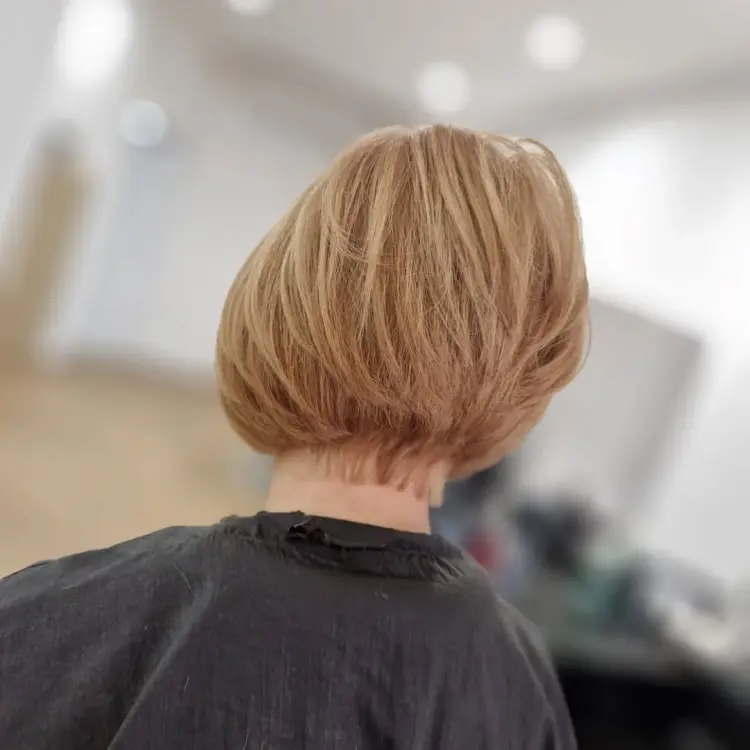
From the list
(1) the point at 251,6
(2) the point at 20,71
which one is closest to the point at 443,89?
(1) the point at 251,6

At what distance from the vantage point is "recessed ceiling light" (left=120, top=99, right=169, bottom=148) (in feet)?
7.16

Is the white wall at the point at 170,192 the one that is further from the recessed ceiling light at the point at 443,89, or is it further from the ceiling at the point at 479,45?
the recessed ceiling light at the point at 443,89

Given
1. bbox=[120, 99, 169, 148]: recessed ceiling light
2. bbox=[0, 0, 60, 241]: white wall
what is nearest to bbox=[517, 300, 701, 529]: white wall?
bbox=[0, 0, 60, 241]: white wall

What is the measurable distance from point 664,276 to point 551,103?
1.97 feet

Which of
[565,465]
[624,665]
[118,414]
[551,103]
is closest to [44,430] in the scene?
[118,414]

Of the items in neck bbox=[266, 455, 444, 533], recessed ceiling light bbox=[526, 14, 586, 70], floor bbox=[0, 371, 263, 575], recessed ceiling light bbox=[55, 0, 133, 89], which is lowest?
floor bbox=[0, 371, 263, 575]

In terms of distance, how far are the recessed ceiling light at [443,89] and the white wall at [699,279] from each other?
0.48 meters

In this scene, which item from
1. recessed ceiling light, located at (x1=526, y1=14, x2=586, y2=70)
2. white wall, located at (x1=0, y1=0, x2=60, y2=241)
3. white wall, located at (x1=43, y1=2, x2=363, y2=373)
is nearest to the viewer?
white wall, located at (x1=0, y1=0, x2=60, y2=241)

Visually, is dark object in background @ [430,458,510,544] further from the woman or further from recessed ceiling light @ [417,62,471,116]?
recessed ceiling light @ [417,62,471,116]

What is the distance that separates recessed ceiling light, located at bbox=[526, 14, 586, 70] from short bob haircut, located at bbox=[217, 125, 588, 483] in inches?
48.2

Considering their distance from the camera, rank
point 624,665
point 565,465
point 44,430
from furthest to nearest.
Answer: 1. point 44,430
2. point 565,465
3. point 624,665

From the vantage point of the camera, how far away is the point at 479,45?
1710 millimetres

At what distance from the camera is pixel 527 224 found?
0.43 m

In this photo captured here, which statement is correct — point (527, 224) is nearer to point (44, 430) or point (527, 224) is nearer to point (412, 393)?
point (412, 393)
